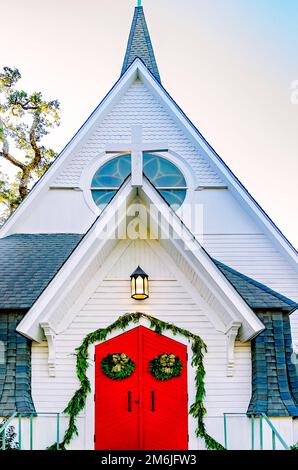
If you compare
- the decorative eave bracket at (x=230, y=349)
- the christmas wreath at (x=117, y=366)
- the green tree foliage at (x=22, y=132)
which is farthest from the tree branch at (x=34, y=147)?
the decorative eave bracket at (x=230, y=349)

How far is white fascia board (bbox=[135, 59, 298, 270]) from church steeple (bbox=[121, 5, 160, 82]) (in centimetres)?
185

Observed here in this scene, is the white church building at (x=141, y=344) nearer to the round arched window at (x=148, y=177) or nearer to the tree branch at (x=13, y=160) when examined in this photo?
the round arched window at (x=148, y=177)

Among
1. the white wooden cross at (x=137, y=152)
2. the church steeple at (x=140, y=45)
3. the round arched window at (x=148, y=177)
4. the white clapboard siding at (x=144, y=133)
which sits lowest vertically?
the white wooden cross at (x=137, y=152)

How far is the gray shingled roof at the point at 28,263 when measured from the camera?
30.1ft

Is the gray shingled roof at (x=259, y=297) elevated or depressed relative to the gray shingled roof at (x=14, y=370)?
elevated

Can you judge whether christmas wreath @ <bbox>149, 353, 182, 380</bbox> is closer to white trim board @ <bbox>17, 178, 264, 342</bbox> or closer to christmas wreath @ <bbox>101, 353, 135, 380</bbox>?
christmas wreath @ <bbox>101, 353, 135, 380</bbox>

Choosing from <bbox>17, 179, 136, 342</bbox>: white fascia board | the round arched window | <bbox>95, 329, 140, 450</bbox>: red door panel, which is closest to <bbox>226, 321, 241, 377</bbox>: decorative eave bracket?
<bbox>95, 329, 140, 450</bbox>: red door panel

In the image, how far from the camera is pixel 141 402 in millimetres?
8531

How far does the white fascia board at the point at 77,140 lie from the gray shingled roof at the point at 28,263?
0.45 metres

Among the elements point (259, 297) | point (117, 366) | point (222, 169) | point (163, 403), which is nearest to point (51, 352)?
point (117, 366)

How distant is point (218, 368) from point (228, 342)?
47cm

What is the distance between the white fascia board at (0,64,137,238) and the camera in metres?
11.9

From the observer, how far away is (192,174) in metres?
12.3
